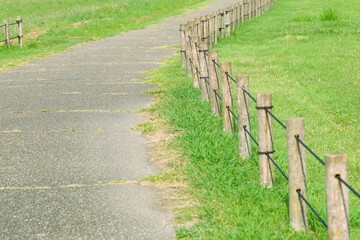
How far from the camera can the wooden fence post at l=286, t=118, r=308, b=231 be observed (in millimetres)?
6895

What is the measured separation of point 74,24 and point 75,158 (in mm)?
27978

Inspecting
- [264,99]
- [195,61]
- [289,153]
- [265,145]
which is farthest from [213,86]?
[289,153]

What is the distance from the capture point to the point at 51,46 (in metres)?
29.4

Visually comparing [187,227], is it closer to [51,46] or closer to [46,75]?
[46,75]

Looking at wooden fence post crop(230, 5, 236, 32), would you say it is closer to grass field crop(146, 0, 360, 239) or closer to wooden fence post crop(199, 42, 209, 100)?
grass field crop(146, 0, 360, 239)

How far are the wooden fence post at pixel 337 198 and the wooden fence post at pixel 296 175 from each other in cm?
112

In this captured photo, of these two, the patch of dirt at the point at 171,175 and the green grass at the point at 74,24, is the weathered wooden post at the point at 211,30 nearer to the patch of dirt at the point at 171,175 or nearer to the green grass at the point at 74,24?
the green grass at the point at 74,24

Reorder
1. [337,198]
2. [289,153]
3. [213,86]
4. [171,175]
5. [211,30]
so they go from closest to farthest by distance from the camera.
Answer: [337,198]
[289,153]
[171,175]
[213,86]
[211,30]

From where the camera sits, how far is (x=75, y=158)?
10.4 meters

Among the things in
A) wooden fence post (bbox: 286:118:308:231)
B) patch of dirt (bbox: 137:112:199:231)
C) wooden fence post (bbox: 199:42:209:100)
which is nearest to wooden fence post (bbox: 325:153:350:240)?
wooden fence post (bbox: 286:118:308:231)

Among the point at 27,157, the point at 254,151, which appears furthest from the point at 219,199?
the point at 27,157

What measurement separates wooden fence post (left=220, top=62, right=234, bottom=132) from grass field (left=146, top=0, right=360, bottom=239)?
221 mm

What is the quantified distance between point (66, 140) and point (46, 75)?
860cm

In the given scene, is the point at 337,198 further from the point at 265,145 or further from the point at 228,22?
the point at 228,22
